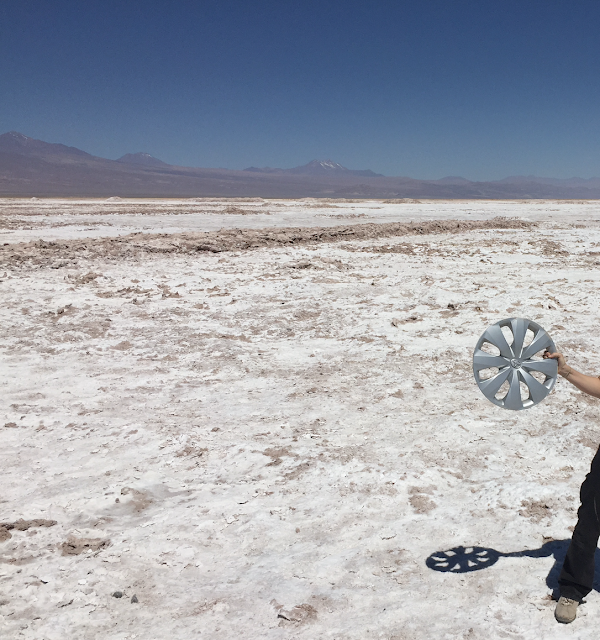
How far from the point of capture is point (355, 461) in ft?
14.5

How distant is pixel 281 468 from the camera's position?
4.33m

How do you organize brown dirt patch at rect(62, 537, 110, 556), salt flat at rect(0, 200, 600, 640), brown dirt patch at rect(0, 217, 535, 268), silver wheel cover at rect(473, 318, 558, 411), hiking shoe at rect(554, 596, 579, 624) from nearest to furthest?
hiking shoe at rect(554, 596, 579, 624) → salt flat at rect(0, 200, 600, 640) → silver wheel cover at rect(473, 318, 558, 411) → brown dirt patch at rect(62, 537, 110, 556) → brown dirt patch at rect(0, 217, 535, 268)

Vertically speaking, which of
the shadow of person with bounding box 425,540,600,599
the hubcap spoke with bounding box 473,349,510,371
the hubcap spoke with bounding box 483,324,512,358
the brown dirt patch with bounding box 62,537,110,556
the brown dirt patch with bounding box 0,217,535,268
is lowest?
the brown dirt patch with bounding box 62,537,110,556

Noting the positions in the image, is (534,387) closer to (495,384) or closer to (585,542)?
(495,384)

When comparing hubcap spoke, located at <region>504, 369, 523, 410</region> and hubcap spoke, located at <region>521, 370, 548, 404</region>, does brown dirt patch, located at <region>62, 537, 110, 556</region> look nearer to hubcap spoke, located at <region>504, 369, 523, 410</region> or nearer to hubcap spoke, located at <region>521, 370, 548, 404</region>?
hubcap spoke, located at <region>504, 369, 523, 410</region>

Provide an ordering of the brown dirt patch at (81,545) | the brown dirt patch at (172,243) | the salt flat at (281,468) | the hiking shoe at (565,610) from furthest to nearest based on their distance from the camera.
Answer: the brown dirt patch at (172,243), the brown dirt patch at (81,545), the salt flat at (281,468), the hiking shoe at (565,610)

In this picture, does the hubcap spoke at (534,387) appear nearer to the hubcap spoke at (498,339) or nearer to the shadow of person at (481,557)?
the hubcap spoke at (498,339)

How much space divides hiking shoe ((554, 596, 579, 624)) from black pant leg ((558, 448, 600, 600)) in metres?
0.03

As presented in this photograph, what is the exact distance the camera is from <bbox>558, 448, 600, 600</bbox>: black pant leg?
110 inches

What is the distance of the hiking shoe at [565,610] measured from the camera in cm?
278

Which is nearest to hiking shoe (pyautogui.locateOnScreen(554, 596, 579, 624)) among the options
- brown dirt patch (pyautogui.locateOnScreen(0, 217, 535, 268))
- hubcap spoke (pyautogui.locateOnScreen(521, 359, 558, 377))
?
hubcap spoke (pyautogui.locateOnScreen(521, 359, 558, 377))

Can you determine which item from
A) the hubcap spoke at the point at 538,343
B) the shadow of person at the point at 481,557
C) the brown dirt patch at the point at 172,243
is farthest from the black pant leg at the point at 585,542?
the brown dirt patch at the point at 172,243

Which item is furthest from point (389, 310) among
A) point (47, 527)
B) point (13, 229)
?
point (13, 229)

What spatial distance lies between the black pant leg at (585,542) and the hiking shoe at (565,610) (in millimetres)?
26
